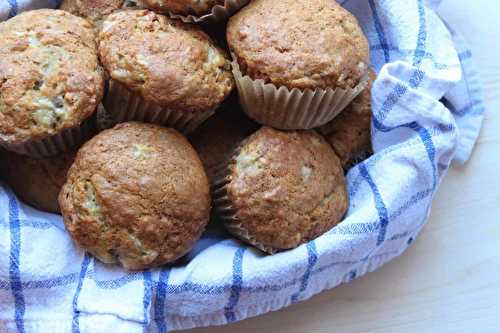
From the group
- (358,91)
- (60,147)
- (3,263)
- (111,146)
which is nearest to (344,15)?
(358,91)

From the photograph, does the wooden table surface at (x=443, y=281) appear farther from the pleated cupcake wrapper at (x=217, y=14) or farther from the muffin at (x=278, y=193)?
the pleated cupcake wrapper at (x=217, y=14)

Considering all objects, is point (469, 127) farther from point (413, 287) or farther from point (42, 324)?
point (42, 324)

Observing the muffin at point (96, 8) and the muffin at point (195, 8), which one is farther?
the muffin at point (96, 8)

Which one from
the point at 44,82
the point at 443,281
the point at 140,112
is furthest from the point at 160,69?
the point at 443,281

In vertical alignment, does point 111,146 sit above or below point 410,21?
below

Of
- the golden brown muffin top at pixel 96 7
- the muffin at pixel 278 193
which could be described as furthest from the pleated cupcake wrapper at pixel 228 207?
the golden brown muffin top at pixel 96 7

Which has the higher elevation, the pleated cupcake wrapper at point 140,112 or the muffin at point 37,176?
the pleated cupcake wrapper at point 140,112

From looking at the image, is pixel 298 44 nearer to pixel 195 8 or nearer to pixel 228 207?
pixel 195 8
